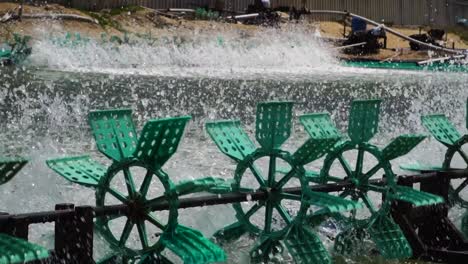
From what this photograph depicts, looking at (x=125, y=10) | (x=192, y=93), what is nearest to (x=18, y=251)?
(x=192, y=93)

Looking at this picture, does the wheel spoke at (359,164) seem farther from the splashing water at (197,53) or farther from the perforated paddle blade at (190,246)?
the splashing water at (197,53)

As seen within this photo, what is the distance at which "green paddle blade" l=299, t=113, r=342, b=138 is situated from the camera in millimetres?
7875

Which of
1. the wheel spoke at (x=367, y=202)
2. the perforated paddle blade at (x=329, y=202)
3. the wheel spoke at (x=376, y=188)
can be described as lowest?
the wheel spoke at (x=367, y=202)

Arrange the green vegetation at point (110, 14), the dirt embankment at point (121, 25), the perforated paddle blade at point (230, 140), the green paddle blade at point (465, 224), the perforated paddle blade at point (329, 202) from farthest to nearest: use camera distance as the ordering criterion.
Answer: the green vegetation at point (110, 14) < the dirt embankment at point (121, 25) < the green paddle blade at point (465, 224) < the perforated paddle blade at point (230, 140) < the perforated paddle blade at point (329, 202)

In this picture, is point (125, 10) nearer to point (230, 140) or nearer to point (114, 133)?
point (230, 140)

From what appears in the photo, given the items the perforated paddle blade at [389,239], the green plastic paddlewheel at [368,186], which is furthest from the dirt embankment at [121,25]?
the perforated paddle blade at [389,239]

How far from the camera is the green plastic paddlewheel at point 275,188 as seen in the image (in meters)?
7.12

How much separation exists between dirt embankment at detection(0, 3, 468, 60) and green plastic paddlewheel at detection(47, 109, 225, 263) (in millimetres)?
20563

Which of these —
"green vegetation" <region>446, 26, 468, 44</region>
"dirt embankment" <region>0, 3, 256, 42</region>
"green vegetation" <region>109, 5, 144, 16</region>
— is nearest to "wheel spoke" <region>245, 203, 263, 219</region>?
"dirt embankment" <region>0, 3, 256, 42</region>

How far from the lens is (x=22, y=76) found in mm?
21703

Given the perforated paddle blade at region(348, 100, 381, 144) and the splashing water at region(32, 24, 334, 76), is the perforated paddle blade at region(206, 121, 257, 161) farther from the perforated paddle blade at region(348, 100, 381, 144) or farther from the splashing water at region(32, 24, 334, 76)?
the splashing water at region(32, 24, 334, 76)

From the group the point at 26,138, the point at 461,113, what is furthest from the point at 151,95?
the point at 26,138

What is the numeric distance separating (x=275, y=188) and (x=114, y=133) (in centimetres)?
124

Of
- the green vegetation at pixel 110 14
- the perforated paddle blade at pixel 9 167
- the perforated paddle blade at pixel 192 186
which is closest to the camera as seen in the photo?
the perforated paddle blade at pixel 9 167
